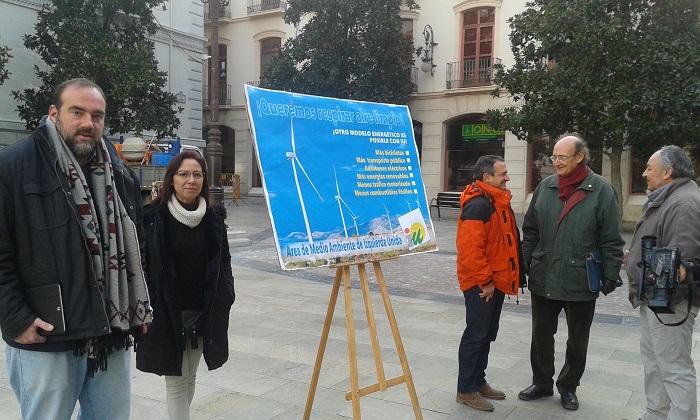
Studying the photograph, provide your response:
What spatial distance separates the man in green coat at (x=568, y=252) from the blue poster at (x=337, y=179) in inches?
34.8

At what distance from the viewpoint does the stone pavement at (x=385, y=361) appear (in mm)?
4027

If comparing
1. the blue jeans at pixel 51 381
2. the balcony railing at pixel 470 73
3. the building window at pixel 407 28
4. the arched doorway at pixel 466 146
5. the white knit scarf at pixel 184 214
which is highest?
the building window at pixel 407 28

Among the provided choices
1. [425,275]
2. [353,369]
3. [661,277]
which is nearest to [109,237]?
[353,369]

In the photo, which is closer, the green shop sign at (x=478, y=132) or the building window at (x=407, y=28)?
the green shop sign at (x=478, y=132)

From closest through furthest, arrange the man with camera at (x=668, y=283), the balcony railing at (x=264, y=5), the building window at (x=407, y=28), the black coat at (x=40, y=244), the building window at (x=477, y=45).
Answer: the black coat at (x=40, y=244) < the man with camera at (x=668, y=283) < the building window at (x=477, y=45) < the building window at (x=407, y=28) < the balcony railing at (x=264, y=5)

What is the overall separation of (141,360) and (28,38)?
16.7m

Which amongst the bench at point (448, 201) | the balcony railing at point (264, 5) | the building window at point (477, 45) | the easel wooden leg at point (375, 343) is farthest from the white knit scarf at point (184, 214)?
the balcony railing at point (264, 5)

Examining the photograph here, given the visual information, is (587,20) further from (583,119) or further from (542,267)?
(542,267)

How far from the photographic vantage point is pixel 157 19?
20625 mm

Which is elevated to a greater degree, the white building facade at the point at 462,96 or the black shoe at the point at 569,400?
the white building facade at the point at 462,96

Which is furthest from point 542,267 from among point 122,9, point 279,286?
point 122,9

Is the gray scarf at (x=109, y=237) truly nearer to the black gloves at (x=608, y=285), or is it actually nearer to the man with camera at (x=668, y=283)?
the man with camera at (x=668, y=283)

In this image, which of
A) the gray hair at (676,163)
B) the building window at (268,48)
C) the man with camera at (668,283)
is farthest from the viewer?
the building window at (268,48)

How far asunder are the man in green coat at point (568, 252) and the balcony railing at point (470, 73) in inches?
700
